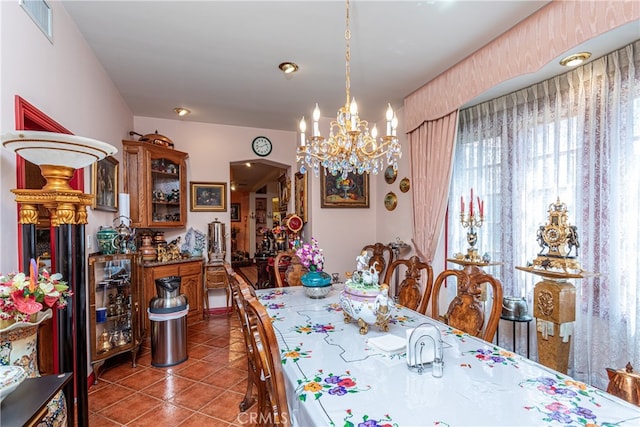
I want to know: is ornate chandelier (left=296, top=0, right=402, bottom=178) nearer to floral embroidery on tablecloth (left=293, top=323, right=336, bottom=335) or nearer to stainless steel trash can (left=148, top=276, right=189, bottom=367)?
floral embroidery on tablecloth (left=293, top=323, right=336, bottom=335)

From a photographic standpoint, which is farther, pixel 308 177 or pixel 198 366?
pixel 308 177

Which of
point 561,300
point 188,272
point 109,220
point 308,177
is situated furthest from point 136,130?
point 561,300

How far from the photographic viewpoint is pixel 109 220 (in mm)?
3070

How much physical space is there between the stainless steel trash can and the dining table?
1.78m

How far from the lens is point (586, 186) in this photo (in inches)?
82.4

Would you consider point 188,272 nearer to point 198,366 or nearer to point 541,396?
point 198,366

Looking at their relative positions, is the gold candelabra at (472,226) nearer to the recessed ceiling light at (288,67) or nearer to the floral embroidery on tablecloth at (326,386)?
the floral embroidery on tablecloth at (326,386)

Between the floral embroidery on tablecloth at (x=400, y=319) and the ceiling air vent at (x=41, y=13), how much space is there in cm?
264

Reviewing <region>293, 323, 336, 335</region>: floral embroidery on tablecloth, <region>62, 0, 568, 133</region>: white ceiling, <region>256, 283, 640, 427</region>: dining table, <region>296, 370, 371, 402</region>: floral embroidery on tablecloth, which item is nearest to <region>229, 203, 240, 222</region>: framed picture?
<region>62, 0, 568, 133</region>: white ceiling

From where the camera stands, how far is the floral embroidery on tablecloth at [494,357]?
4.08 feet

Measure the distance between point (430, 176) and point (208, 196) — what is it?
3.14 metres

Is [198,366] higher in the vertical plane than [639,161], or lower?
lower

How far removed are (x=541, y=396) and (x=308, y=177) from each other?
3530 millimetres

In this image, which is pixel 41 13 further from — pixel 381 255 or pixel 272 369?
pixel 381 255
